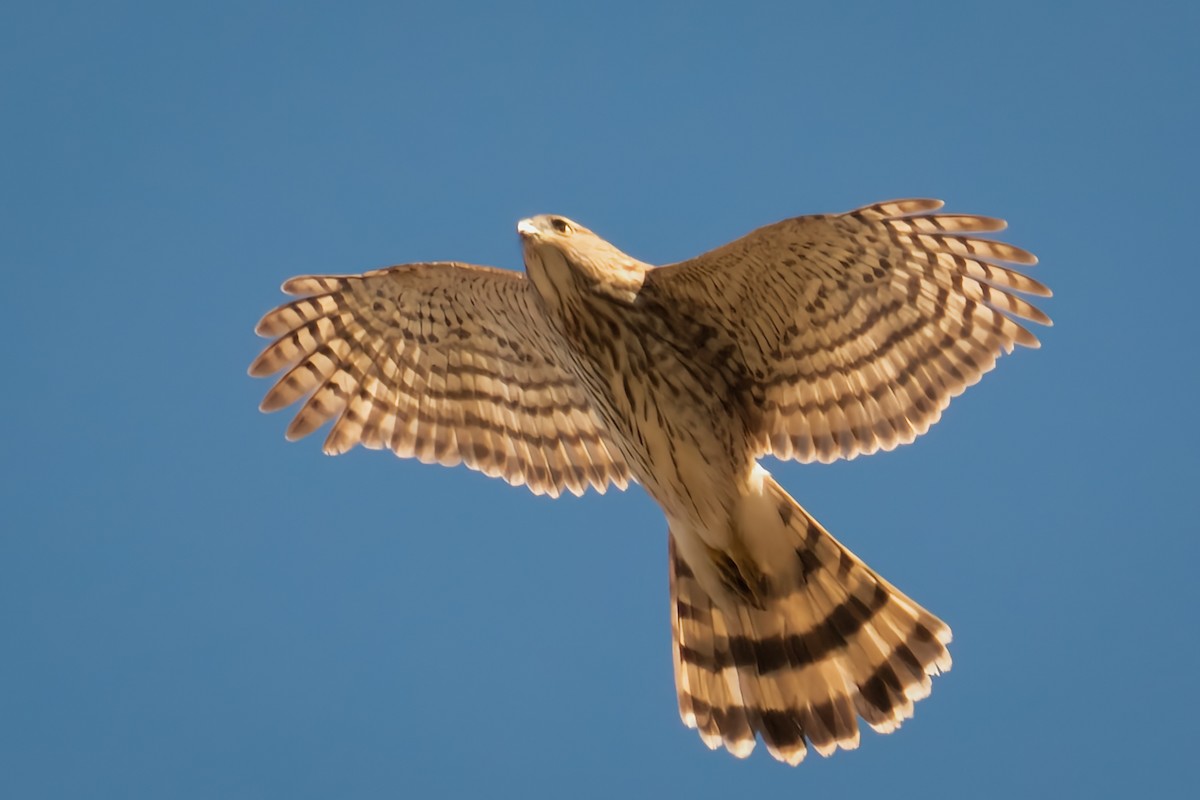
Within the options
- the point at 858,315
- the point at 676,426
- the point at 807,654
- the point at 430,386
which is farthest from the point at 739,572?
the point at 430,386

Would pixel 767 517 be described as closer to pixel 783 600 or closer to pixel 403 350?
pixel 783 600

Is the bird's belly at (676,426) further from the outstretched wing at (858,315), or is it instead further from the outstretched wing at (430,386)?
the outstretched wing at (430,386)

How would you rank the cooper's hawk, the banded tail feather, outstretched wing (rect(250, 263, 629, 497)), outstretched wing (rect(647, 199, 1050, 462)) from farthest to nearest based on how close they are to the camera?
1. outstretched wing (rect(250, 263, 629, 497))
2. the banded tail feather
3. the cooper's hawk
4. outstretched wing (rect(647, 199, 1050, 462))

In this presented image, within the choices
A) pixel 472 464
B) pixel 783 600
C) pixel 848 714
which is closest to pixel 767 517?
pixel 783 600

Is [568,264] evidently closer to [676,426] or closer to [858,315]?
[676,426]

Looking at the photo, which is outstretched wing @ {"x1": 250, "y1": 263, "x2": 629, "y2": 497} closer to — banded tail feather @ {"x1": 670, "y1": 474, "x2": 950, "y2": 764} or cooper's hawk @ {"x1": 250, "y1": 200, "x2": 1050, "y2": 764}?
cooper's hawk @ {"x1": 250, "y1": 200, "x2": 1050, "y2": 764}

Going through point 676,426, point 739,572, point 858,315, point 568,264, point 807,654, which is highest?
point 568,264

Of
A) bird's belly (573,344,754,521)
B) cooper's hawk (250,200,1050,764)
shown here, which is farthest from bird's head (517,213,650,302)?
bird's belly (573,344,754,521)
